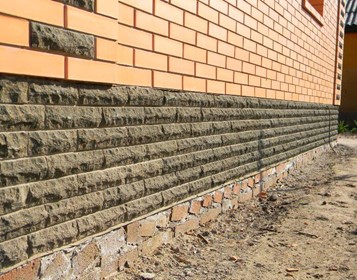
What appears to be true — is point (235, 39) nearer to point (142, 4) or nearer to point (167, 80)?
point (167, 80)

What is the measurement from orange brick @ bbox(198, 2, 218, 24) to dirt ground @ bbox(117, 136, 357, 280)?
5.69 ft

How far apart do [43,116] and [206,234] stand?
198 centimetres

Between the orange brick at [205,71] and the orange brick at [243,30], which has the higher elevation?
the orange brick at [243,30]

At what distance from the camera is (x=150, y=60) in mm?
2953

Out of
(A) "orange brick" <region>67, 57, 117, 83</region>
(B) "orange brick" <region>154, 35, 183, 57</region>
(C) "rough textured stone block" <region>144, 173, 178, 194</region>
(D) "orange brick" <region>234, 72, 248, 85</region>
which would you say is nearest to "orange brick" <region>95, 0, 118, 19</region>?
(A) "orange brick" <region>67, 57, 117, 83</region>

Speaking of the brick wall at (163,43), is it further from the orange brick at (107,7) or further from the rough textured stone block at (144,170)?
the rough textured stone block at (144,170)

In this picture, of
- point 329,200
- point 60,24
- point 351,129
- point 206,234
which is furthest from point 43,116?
point 351,129

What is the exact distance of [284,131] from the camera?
6102 mm

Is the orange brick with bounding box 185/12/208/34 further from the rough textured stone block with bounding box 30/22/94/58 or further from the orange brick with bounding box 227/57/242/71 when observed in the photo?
the rough textured stone block with bounding box 30/22/94/58

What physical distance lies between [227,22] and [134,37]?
1527 mm

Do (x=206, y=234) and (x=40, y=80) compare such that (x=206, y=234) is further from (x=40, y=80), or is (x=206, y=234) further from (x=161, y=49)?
(x=40, y=80)

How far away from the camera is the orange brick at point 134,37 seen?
269 cm

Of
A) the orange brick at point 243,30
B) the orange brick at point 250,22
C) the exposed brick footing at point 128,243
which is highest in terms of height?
the orange brick at point 250,22

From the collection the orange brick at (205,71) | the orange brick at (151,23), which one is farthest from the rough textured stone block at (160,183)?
the orange brick at (151,23)
